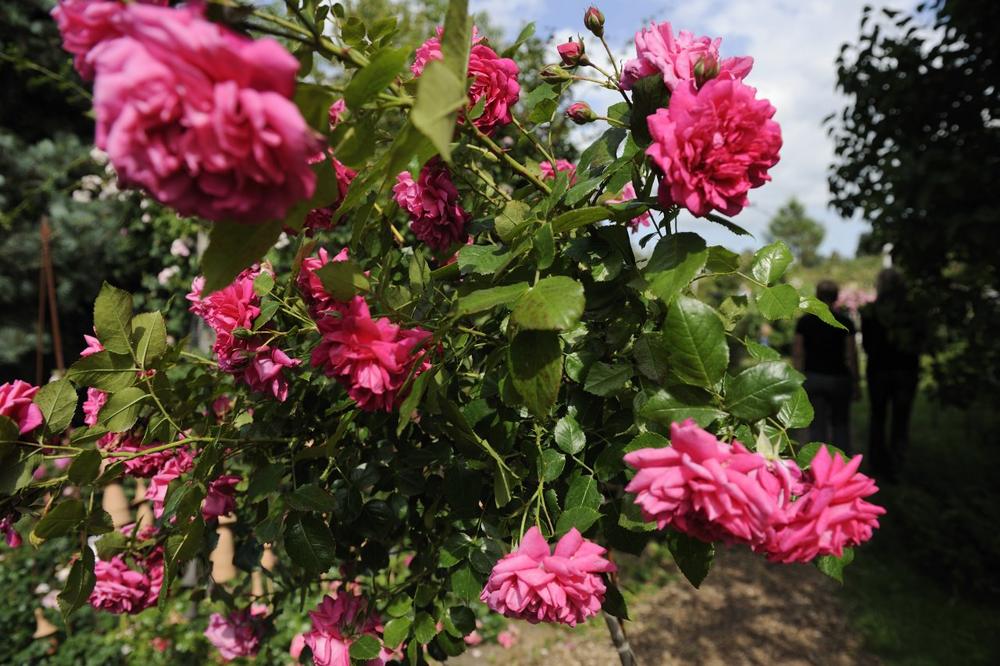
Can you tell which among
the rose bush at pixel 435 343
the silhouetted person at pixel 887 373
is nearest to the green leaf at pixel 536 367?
the rose bush at pixel 435 343

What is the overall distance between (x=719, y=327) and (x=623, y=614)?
0.54 m

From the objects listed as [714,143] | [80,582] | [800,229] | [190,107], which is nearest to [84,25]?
[190,107]

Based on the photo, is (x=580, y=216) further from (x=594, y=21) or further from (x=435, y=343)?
(x=594, y=21)

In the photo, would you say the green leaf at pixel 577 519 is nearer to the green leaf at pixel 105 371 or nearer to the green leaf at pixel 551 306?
the green leaf at pixel 551 306

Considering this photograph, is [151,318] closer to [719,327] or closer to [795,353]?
[719,327]

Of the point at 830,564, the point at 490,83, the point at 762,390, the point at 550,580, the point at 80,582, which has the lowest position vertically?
the point at 80,582

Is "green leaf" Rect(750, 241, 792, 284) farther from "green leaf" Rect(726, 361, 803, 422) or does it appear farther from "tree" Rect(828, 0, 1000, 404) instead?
"tree" Rect(828, 0, 1000, 404)

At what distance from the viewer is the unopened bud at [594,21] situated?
3.41 feet

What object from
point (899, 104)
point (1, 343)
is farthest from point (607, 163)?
point (1, 343)

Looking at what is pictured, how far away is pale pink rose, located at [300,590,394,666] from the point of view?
3.67 feet

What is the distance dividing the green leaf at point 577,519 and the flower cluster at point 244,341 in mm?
538

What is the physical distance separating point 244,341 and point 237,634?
1.01m

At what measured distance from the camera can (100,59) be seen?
417 millimetres

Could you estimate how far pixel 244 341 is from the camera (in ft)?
3.49
